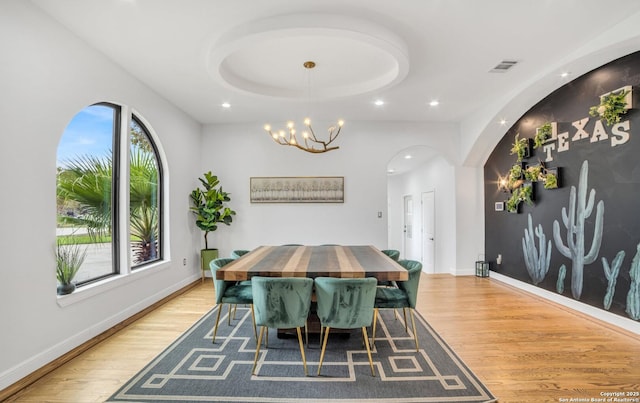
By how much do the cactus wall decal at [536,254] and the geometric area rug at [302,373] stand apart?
7.73 feet

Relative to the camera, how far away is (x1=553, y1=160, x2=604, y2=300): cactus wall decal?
141 inches

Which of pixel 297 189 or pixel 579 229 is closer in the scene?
pixel 579 229

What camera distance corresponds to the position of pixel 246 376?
2406mm

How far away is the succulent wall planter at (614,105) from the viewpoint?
3184 millimetres

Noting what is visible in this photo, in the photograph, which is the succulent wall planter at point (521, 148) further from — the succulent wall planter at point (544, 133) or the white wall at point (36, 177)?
the white wall at point (36, 177)

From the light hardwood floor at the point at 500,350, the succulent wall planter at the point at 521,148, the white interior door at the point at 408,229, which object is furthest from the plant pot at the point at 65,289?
the white interior door at the point at 408,229

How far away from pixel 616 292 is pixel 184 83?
18.0 feet

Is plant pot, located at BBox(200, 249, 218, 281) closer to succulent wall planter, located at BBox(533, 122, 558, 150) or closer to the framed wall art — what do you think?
the framed wall art

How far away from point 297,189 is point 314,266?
10.1 feet

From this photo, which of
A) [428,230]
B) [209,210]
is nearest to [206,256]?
[209,210]

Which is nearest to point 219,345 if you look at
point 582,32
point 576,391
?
point 576,391

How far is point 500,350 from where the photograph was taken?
112 inches

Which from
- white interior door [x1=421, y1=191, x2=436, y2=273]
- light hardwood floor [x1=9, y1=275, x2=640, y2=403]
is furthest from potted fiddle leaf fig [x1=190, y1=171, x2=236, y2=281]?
white interior door [x1=421, y1=191, x2=436, y2=273]

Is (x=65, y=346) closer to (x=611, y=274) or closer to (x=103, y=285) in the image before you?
(x=103, y=285)
